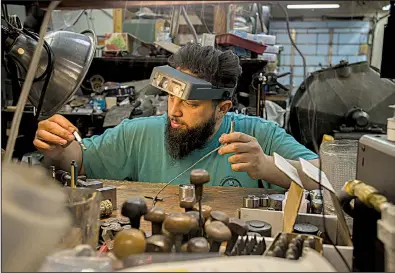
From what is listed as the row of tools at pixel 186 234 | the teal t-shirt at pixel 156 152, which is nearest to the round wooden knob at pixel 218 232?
the row of tools at pixel 186 234

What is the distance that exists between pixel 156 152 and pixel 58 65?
85 centimetres

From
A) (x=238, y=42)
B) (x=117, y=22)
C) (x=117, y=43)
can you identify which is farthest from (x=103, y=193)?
(x=117, y=22)

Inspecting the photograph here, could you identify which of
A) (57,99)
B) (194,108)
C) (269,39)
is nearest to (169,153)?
(194,108)

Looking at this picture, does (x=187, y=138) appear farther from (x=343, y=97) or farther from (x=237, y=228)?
(x=343, y=97)

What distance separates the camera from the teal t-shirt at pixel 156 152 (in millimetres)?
1689

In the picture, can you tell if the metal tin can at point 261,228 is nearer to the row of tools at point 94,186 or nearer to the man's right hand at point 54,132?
the row of tools at point 94,186

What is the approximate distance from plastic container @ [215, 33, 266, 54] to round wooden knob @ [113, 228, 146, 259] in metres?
2.21

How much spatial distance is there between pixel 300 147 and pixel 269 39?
1579 mm

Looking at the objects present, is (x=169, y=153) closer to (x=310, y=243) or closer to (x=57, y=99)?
(x=57, y=99)

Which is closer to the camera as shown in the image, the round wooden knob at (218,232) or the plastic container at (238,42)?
the round wooden knob at (218,232)

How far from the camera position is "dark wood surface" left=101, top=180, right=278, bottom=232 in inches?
47.4

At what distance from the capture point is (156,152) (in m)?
1.78

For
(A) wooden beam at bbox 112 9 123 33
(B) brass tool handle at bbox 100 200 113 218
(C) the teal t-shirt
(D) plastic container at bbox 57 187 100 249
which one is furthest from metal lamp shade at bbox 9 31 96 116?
(A) wooden beam at bbox 112 9 123 33

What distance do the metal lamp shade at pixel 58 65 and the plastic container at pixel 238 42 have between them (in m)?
1.68
